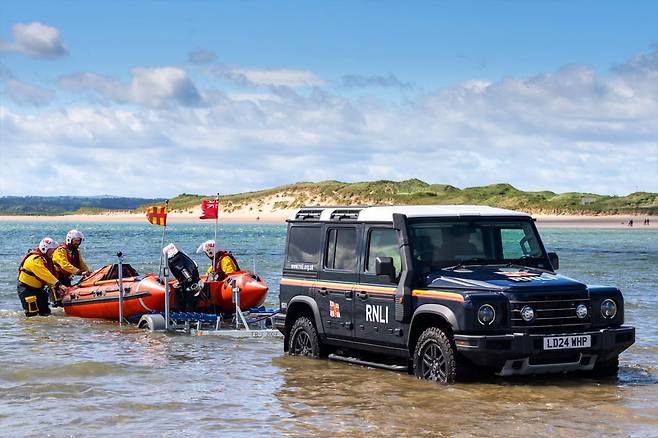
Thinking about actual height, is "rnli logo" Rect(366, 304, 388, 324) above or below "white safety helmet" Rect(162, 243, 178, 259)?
below

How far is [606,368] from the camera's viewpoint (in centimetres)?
1328

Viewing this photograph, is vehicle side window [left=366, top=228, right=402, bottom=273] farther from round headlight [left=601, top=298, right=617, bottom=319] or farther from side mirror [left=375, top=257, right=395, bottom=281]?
round headlight [left=601, top=298, right=617, bottom=319]

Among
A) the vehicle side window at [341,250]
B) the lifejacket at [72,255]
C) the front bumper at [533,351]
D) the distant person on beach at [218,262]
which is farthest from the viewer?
the lifejacket at [72,255]

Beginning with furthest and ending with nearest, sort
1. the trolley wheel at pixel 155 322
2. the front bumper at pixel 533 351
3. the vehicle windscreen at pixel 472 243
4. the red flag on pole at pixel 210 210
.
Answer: the red flag on pole at pixel 210 210, the trolley wheel at pixel 155 322, the vehicle windscreen at pixel 472 243, the front bumper at pixel 533 351

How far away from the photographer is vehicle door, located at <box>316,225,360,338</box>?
14016mm

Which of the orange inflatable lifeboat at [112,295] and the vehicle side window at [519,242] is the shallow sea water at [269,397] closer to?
the vehicle side window at [519,242]

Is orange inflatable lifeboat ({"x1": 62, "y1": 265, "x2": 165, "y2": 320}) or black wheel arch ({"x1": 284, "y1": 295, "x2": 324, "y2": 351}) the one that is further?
orange inflatable lifeboat ({"x1": 62, "y1": 265, "x2": 165, "y2": 320})

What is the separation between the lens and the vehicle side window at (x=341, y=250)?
14117mm

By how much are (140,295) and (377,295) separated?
8.17 meters

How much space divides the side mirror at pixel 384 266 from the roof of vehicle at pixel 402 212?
2.16 feet

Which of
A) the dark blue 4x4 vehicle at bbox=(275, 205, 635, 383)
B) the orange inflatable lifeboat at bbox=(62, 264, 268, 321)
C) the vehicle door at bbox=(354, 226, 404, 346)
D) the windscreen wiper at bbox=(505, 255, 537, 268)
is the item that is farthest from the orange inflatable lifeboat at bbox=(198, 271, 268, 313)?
the windscreen wiper at bbox=(505, 255, 537, 268)

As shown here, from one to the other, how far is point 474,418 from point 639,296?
17.4 m

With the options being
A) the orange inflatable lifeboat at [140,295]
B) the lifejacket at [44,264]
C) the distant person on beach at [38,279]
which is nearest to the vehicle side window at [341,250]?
the orange inflatable lifeboat at [140,295]

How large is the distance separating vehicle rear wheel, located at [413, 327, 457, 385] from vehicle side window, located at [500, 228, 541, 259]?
5.52 feet
